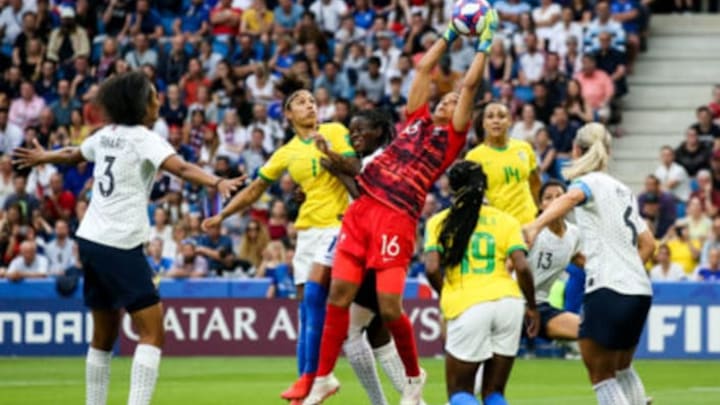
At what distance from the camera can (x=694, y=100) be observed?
29.2 meters

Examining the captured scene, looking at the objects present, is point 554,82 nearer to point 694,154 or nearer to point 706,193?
point 694,154

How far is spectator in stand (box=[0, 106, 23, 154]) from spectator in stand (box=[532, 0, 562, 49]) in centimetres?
871

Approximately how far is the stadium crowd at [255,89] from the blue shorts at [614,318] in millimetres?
12098

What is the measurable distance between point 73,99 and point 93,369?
1829cm

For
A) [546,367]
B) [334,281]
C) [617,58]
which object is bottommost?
[546,367]

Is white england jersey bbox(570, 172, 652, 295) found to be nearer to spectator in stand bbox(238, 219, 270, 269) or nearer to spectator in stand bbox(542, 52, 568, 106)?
spectator in stand bbox(238, 219, 270, 269)

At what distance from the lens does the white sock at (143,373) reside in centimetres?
1179

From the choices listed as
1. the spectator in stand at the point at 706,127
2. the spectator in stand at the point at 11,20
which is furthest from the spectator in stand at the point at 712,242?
the spectator in stand at the point at 11,20

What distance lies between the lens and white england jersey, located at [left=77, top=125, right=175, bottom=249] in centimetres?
1188

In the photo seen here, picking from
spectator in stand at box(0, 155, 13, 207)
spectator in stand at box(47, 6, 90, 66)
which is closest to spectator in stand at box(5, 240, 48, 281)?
spectator in stand at box(0, 155, 13, 207)

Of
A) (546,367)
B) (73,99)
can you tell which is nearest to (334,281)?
(546,367)

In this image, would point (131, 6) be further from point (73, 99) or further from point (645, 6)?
point (645, 6)

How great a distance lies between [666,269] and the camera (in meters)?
23.4

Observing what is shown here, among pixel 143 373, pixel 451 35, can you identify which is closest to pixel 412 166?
pixel 451 35
